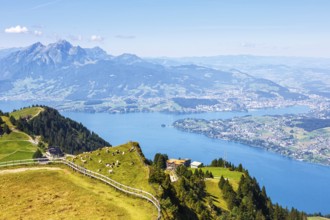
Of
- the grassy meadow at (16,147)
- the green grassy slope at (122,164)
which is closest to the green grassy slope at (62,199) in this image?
the green grassy slope at (122,164)

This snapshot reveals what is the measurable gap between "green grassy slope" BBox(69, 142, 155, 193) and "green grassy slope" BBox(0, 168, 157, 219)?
154 inches

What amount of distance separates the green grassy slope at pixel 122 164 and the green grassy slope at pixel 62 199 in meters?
3.91

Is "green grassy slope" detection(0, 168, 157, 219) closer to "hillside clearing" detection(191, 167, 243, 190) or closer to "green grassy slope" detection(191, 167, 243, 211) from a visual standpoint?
"green grassy slope" detection(191, 167, 243, 211)

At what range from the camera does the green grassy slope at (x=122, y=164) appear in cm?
5394

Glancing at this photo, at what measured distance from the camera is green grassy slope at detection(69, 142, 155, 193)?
53941 millimetres

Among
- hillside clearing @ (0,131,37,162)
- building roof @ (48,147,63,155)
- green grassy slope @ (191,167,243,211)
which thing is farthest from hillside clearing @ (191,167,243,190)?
building roof @ (48,147,63,155)

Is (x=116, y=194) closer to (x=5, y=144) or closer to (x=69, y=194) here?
(x=69, y=194)

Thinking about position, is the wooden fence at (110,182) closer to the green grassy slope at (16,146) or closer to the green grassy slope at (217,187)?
the green grassy slope at (217,187)

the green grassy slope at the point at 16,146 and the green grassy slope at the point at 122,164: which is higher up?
the green grassy slope at the point at 122,164

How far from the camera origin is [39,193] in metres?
46.2

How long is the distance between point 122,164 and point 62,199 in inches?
677

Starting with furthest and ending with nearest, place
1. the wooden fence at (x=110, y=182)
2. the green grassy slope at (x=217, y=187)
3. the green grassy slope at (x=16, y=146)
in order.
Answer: the green grassy slope at (x=16, y=146), the green grassy slope at (x=217, y=187), the wooden fence at (x=110, y=182)

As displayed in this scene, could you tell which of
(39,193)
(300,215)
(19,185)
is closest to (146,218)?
(39,193)

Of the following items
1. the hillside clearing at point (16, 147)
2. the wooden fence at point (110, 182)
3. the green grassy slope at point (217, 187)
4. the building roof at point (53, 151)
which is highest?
the wooden fence at point (110, 182)
